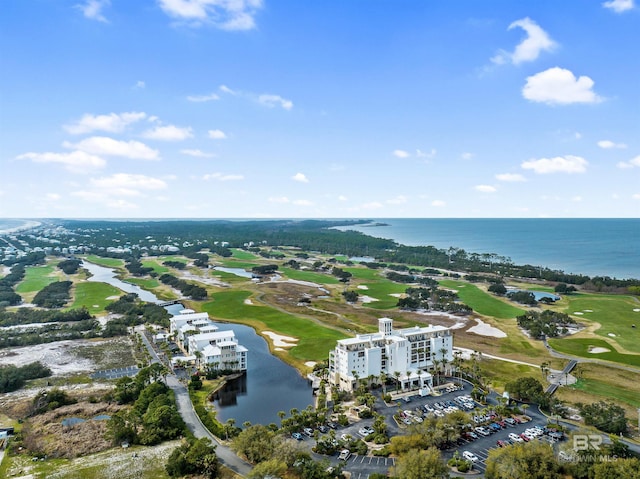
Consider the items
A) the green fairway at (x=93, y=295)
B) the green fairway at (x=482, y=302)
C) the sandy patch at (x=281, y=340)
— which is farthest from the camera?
the green fairway at (x=93, y=295)

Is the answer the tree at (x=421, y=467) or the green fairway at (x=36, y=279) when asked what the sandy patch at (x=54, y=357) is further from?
the green fairway at (x=36, y=279)

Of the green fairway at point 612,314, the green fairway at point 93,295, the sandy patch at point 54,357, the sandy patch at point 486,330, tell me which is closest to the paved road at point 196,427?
the sandy patch at point 54,357

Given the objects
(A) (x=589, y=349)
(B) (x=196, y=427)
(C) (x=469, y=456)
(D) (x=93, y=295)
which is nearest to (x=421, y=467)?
(C) (x=469, y=456)

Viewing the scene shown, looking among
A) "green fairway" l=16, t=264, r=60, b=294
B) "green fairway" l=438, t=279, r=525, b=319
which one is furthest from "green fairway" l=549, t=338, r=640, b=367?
"green fairway" l=16, t=264, r=60, b=294

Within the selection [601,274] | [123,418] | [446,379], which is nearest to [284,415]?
[123,418]

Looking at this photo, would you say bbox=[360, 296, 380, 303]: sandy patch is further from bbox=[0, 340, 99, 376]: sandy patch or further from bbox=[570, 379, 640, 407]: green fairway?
bbox=[0, 340, 99, 376]: sandy patch

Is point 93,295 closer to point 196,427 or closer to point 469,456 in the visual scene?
point 196,427

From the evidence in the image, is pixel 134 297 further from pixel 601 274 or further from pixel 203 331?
pixel 601 274
